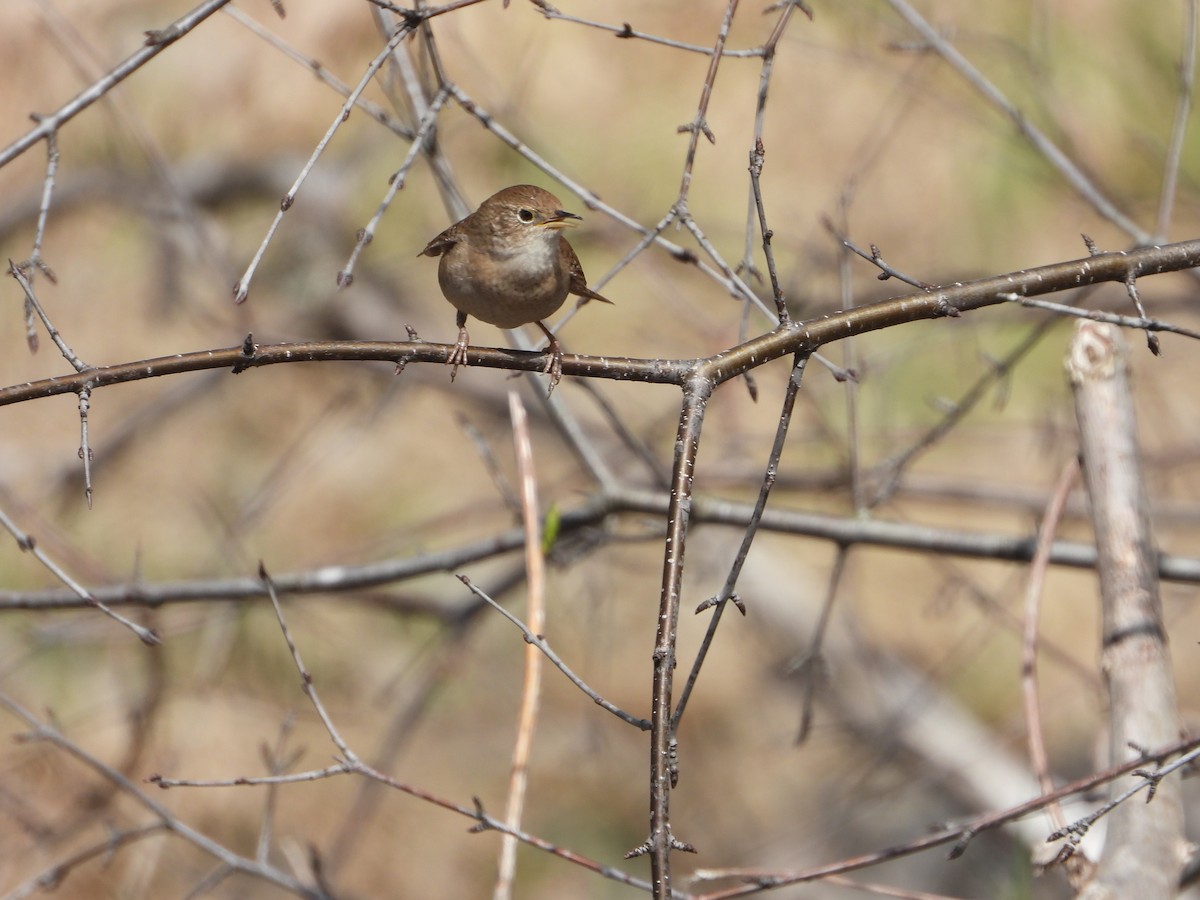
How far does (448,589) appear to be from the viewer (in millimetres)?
6328

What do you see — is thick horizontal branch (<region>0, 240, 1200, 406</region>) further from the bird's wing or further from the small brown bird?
the bird's wing

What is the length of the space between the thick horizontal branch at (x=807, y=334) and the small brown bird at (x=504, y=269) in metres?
0.93

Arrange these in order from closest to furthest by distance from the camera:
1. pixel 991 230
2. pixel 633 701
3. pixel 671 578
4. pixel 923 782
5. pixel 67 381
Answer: pixel 671 578
pixel 67 381
pixel 923 782
pixel 633 701
pixel 991 230

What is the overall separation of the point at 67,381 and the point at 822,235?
462cm

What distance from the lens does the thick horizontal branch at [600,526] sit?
3434mm

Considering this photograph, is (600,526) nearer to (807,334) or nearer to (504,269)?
(504,269)

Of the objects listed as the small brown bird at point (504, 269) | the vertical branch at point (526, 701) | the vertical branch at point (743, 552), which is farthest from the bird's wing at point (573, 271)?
the vertical branch at point (743, 552)

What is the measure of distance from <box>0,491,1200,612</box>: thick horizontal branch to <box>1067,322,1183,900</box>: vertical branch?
0.48m

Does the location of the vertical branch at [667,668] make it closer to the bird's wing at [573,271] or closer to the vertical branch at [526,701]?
the vertical branch at [526,701]

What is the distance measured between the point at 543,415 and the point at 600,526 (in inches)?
86.4

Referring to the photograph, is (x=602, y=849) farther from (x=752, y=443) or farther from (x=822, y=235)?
(x=822, y=235)

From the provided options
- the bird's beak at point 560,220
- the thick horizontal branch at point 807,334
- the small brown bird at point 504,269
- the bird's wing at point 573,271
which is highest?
the bird's beak at point 560,220

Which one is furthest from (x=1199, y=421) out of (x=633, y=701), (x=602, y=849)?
(x=602, y=849)

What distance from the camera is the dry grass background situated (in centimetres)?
580
